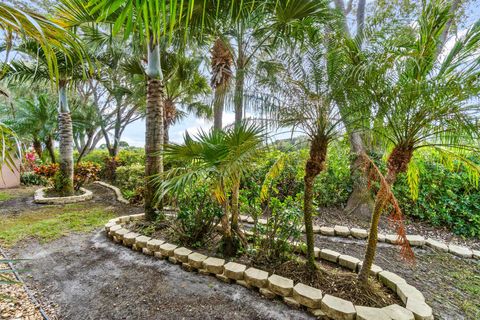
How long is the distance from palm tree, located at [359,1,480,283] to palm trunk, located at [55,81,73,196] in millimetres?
6753

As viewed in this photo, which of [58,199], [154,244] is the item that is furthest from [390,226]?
[58,199]

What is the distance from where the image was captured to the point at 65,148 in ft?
19.1

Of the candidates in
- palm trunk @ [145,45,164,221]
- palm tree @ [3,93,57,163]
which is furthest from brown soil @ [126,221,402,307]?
palm tree @ [3,93,57,163]

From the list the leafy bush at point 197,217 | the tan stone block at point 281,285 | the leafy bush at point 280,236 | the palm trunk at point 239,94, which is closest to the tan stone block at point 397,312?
the tan stone block at point 281,285

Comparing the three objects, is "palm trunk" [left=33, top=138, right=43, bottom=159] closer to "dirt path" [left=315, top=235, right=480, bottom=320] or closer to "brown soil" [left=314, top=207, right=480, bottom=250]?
"brown soil" [left=314, top=207, right=480, bottom=250]

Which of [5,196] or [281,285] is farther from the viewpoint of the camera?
[5,196]

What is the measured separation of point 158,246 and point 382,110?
2917 mm

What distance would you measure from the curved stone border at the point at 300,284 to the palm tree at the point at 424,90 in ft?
1.17

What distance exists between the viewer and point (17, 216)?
4.52 meters

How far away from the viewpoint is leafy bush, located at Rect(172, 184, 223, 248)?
2.94 m

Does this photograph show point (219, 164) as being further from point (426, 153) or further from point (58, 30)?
point (426, 153)

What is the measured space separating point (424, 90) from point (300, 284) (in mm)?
1919

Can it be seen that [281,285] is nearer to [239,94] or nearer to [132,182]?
[239,94]

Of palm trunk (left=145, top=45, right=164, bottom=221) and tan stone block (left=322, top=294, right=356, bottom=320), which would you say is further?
palm trunk (left=145, top=45, right=164, bottom=221)
